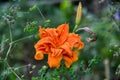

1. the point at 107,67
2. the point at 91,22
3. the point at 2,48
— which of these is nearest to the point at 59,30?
the point at 2,48

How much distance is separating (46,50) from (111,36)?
5.06ft

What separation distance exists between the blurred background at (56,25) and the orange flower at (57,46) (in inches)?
4.2

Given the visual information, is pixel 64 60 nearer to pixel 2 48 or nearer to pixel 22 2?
pixel 2 48

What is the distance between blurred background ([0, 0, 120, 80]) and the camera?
256 cm

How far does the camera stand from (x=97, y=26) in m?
3.88

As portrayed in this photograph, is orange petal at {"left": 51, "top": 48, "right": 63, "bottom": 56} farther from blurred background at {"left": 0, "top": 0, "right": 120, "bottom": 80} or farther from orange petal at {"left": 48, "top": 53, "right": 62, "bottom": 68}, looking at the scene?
blurred background at {"left": 0, "top": 0, "right": 120, "bottom": 80}

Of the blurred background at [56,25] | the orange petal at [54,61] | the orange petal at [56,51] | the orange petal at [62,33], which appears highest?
the orange petal at [62,33]

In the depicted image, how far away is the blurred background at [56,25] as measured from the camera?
2.56 metres

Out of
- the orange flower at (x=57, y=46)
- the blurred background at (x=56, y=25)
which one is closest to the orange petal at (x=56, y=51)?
the orange flower at (x=57, y=46)

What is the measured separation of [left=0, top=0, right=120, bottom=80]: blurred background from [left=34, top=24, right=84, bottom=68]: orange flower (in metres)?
Result: 0.11

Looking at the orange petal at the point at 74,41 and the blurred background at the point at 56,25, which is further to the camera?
the blurred background at the point at 56,25

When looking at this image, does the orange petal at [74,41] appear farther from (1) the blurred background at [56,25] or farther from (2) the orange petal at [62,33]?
(1) the blurred background at [56,25]

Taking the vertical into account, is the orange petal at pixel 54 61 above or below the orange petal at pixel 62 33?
below

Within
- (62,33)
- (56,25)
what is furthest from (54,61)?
(56,25)
